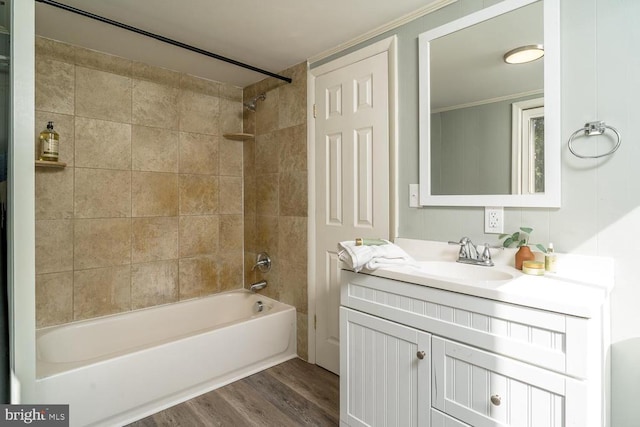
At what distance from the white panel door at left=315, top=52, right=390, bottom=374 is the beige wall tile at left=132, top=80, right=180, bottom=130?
3.89ft

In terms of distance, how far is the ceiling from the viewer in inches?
71.8

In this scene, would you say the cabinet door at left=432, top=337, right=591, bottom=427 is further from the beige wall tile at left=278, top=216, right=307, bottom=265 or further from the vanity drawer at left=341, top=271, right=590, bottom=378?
the beige wall tile at left=278, top=216, right=307, bottom=265

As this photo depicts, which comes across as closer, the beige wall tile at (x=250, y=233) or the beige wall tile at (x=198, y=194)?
the beige wall tile at (x=198, y=194)

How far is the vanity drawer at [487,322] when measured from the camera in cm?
102

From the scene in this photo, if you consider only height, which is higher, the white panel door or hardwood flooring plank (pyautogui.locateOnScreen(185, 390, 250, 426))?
the white panel door

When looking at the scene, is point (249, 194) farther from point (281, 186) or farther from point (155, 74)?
point (155, 74)

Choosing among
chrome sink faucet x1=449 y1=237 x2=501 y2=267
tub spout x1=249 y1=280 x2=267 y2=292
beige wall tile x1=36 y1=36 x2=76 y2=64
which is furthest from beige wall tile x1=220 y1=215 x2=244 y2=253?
chrome sink faucet x1=449 y1=237 x2=501 y2=267

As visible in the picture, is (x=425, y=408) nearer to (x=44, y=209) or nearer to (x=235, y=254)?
(x=235, y=254)

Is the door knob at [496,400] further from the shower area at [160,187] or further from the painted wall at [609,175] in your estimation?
the shower area at [160,187]

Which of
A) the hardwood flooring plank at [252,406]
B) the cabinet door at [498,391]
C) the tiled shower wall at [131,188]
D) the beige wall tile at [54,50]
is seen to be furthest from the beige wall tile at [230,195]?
the cabinet door at [498,391]

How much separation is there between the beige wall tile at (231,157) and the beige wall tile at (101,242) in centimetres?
90

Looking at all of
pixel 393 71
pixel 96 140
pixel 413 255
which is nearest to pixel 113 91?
pixel 96 140

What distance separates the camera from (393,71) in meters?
1.98

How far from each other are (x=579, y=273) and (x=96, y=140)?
2.89 m
